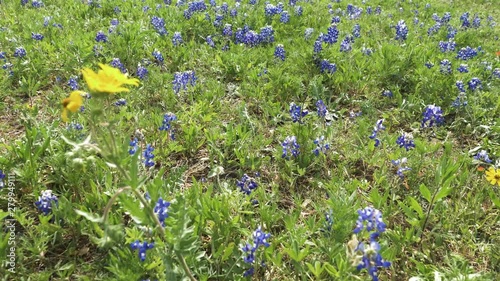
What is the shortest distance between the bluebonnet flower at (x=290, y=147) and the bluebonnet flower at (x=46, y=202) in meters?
1.65

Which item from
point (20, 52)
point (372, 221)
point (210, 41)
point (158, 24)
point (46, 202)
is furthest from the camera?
point (158, 24)

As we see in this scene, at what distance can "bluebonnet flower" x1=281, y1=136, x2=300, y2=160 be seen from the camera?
314 centimetres

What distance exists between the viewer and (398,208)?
2861 mm

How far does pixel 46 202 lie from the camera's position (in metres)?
2.49

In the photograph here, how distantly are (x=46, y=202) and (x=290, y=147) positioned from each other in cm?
174

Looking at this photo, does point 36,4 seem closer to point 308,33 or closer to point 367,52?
point 308,33

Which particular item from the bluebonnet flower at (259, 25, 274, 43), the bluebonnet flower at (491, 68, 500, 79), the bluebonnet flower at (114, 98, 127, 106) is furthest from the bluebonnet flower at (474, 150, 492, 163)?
the bluebonnet flower at (114, 98, 127, 106)

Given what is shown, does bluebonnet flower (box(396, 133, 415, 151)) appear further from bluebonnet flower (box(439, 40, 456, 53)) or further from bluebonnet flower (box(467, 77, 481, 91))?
bluebonnet flower (box(439, 40, 456, 53))

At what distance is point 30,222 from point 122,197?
3.18 ft

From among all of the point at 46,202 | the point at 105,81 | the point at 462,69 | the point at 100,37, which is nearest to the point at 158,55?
the point at 100,37

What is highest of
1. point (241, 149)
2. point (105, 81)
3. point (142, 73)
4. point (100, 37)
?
point (105, 81)

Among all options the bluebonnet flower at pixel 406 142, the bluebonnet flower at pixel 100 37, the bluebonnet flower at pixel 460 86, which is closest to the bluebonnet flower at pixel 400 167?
the bluebonnet flower at pixel 406 142

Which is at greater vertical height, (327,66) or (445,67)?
(445,67)

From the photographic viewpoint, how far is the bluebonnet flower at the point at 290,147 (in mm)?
3141
